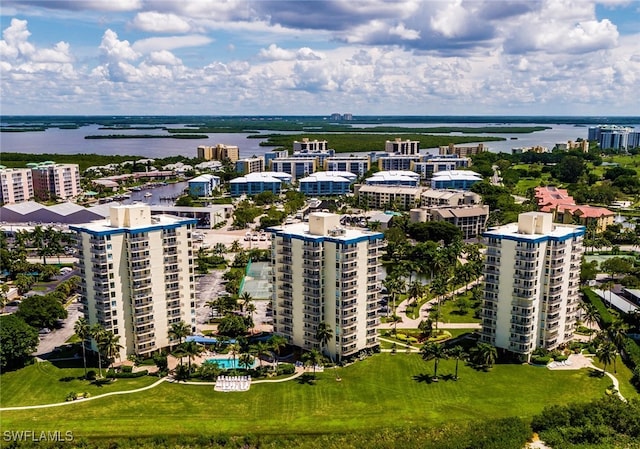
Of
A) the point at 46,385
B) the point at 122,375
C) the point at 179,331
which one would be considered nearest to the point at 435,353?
the point at 179,331

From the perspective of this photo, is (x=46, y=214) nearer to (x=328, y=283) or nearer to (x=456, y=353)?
(x=328, y=283)

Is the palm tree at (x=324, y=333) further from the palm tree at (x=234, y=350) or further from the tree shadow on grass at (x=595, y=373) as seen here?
the tree shadow on grass at (x=595, y=373)

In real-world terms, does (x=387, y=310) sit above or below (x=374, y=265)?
below

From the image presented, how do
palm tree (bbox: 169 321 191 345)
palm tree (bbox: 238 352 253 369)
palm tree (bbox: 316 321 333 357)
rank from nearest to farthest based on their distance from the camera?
palm tree (bbox: 238 352 253 369) → palm tree (bbox: 316 321 333 357) → palm tree (bbox: 169 321 191 345)

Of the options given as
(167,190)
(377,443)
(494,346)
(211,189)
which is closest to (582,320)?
(494,346)

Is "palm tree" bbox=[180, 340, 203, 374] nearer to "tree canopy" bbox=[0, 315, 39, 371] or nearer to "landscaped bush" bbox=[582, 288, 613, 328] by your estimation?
"tree canopy" bbox=[0, 315, 39, 371]

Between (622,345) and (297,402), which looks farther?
(622,345)

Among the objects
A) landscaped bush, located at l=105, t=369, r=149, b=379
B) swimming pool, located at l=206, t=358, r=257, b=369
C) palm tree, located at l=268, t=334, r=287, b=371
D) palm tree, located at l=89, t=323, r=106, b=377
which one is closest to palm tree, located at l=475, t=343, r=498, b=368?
palm tree, located at l=268, t=334, r=287, b=371

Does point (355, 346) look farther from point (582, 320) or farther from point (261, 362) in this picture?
point (582, 320)
